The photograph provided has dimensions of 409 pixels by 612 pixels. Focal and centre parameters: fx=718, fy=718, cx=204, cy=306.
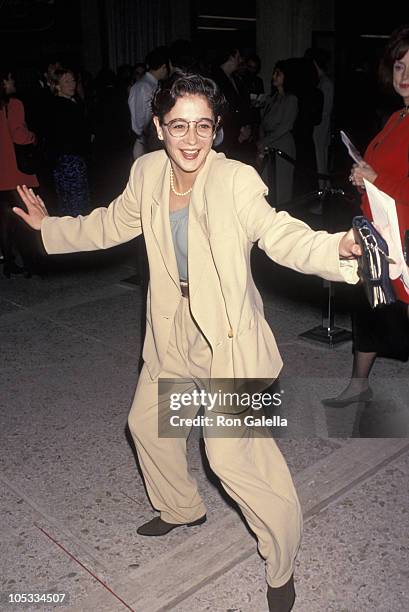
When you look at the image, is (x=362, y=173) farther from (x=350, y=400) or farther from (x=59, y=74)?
(x=59, y=74)

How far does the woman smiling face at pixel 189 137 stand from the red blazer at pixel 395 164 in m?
1.26

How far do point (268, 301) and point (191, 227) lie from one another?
151 inches

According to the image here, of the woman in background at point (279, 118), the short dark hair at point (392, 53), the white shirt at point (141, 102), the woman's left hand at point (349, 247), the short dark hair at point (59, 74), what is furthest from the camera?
the woman in background at point (279, 118)

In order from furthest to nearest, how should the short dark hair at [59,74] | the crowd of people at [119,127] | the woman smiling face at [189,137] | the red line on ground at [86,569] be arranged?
the short dark hair at [59,74] < the crowd of people at [119,127] < the red line on ground at [86,569] < the woman smiling face at [189,137]

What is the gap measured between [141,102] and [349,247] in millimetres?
4493

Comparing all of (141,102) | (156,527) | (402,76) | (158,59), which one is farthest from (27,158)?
(156,527)

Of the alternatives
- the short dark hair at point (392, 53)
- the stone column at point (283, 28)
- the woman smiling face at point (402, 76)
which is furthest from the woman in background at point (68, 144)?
the stone column at point (283, 28)

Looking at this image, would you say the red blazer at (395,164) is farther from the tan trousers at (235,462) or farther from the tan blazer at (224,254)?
the tan trousers at (235,462)

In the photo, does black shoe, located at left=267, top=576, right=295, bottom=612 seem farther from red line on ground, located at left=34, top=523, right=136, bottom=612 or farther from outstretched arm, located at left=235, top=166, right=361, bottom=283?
outstretched arm, located at left=235, top=166, right=361, bottom=283

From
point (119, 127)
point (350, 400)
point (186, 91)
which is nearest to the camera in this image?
point (186, 91)

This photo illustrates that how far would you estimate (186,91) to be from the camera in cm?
251

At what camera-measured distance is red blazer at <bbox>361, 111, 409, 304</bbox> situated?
3.46 m

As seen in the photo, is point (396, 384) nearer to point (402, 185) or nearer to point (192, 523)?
point (402, 185)

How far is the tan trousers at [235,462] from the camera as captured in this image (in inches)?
101
